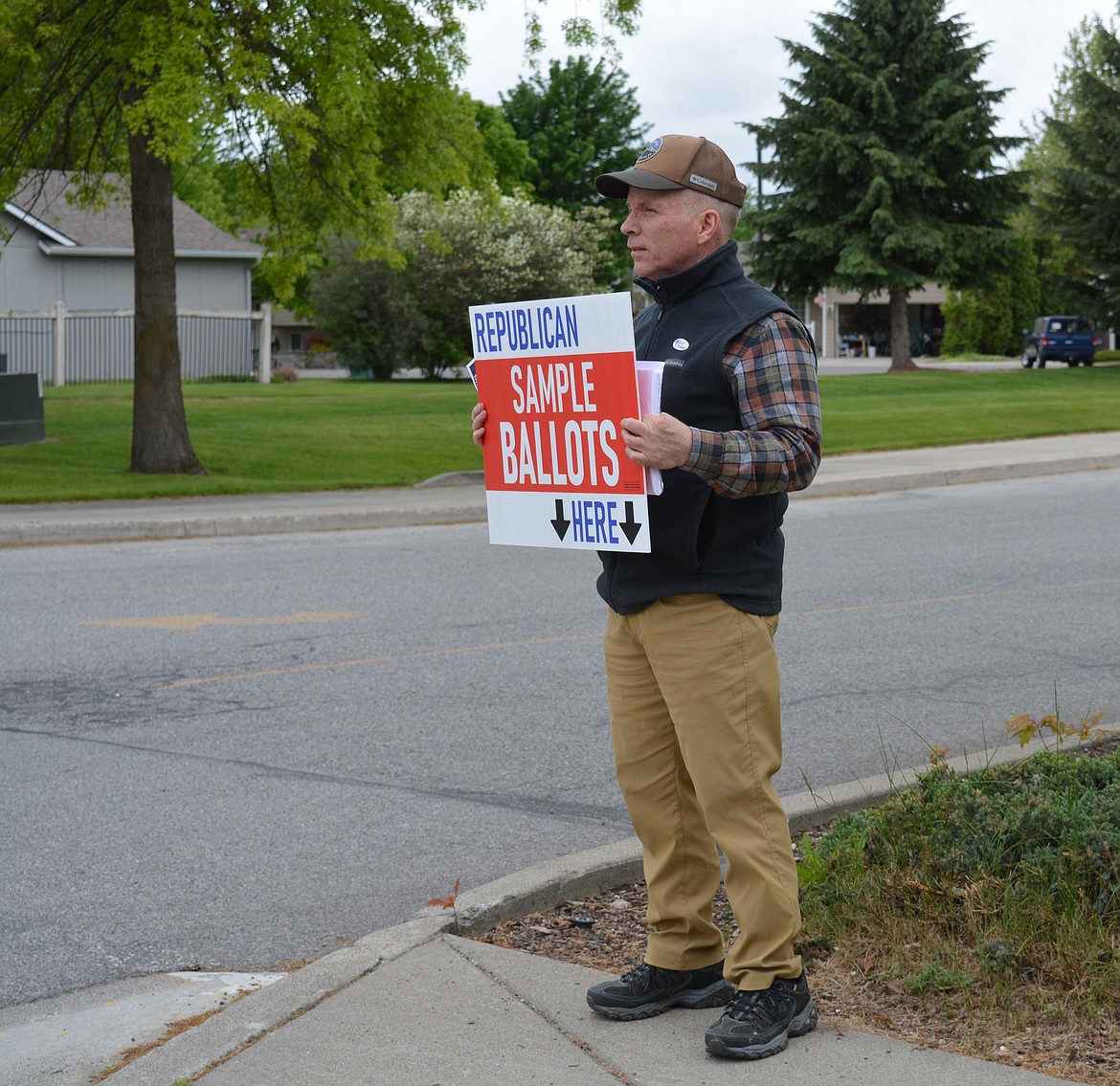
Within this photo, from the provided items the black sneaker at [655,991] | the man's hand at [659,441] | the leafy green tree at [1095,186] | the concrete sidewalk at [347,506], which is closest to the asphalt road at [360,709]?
the black sneaker at [655,991]

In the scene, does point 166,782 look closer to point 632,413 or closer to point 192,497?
point 632,413

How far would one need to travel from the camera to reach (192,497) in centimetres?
1698

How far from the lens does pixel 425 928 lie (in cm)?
434

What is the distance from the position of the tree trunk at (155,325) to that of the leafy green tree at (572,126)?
162ft

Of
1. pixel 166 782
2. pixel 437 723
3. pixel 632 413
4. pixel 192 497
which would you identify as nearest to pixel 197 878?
pixel 166 782

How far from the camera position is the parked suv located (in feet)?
170

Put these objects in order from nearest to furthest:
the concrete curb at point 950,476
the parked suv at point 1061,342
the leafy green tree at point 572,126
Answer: the concrete curb at point 950,476 → the parked suv at point 1061,342 → the leafy green tree at point 572,126

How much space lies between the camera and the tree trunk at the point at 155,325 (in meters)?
18.0

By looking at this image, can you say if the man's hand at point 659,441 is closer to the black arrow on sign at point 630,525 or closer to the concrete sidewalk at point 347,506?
the black arrow on sign at point 630,525

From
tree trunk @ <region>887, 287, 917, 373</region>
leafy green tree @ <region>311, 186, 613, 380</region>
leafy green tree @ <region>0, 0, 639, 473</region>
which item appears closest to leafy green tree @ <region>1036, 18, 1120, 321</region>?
tree trunk @ <region>887, 287, 917, 373</region>

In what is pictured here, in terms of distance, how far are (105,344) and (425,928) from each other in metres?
37.3

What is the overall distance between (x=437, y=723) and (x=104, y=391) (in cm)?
2858

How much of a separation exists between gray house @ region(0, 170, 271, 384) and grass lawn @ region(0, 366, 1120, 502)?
2.42m

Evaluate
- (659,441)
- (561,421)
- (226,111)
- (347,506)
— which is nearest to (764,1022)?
(659,441)
